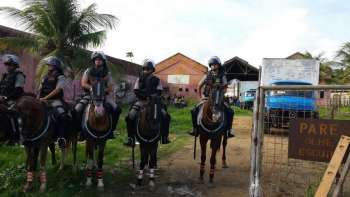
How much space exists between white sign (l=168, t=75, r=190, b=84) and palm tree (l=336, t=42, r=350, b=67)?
1886 centimetres

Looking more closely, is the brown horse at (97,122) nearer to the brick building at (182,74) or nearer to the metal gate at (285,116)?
the metal gate at (285,116)

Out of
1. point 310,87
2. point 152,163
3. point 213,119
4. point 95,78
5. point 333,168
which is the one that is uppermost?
point 95,78

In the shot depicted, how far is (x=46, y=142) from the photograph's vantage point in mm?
7891

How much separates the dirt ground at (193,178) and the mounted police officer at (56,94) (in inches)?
69.5

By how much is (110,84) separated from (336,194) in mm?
4546

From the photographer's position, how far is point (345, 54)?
34875 mm

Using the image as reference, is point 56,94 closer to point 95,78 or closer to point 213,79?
point 95,78

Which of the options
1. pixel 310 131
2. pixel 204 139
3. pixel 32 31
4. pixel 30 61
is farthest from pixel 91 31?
pixel 310 131

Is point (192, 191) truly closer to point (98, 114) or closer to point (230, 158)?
point (98, 114)

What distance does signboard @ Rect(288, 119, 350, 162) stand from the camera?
5934 millimetres

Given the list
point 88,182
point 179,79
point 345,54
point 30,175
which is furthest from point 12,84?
point 179,79

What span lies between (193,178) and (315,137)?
342 cm

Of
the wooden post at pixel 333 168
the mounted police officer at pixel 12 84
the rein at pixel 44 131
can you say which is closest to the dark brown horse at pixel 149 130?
the rein at pixel 44 131

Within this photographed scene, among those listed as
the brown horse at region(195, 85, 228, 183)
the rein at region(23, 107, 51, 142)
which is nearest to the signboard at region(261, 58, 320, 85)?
the brown horse at region(195, 85, 228, 183)
